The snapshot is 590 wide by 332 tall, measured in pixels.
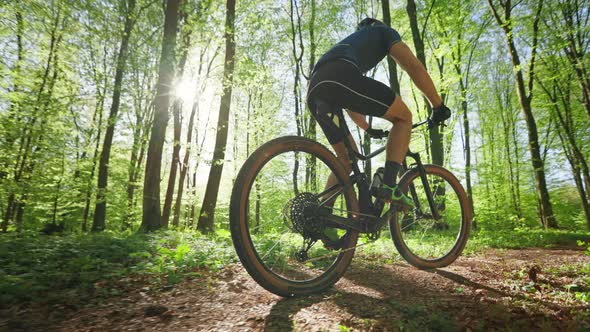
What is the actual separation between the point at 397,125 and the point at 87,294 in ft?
9.44

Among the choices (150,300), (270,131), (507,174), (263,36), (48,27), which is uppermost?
(263,36)

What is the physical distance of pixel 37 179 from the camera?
15.5 meters

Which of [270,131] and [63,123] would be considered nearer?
[63,123]

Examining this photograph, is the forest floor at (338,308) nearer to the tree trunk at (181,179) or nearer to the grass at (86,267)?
the grass at (86,267)

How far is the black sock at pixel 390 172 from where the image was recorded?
2814 mm

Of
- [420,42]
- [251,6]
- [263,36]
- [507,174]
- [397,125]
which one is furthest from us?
[507,174]

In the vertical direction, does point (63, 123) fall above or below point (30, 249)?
above

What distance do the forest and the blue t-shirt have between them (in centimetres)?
103

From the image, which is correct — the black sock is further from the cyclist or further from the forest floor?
the forest floor

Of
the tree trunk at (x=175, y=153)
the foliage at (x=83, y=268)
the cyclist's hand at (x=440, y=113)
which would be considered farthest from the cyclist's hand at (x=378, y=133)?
the tree trunk at (x=175, y=153)

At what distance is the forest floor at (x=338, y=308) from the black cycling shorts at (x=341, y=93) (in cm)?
148

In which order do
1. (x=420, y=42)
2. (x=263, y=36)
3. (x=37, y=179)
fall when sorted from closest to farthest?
(x=420, y=42)
(x=37, y=179)
(x=263, y=36)

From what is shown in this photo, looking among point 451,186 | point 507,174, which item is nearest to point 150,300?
point 451,186

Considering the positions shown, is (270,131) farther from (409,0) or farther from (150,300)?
(150,300)
